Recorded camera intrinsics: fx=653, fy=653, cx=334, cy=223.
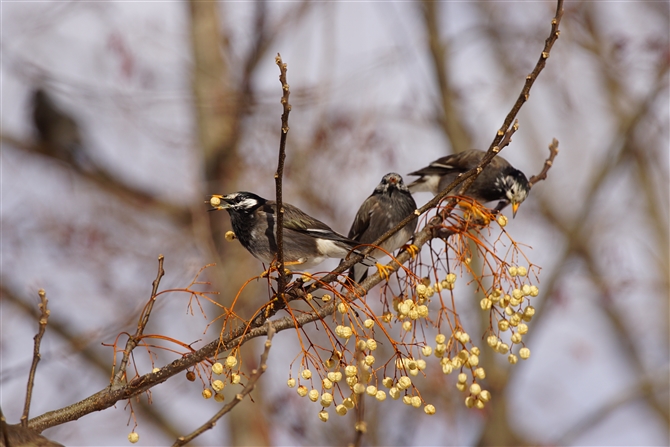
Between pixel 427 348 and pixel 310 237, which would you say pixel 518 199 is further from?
pixel 427 348

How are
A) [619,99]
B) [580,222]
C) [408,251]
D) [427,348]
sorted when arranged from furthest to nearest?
[619,99]
[580,222]
[408,251]
[427,348]

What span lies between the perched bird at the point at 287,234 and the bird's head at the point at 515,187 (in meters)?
1.51

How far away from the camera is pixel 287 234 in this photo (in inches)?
160

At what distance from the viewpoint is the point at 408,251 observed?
3.31 m

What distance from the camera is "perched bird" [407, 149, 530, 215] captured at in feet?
16.4

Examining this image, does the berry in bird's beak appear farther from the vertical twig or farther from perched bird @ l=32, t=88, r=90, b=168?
perched bird @ l=32, t=88, r=90, b=168

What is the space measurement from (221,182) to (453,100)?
3.38 m

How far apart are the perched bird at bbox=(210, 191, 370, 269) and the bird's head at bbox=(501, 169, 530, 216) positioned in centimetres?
151

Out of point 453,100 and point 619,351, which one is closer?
point 453,100

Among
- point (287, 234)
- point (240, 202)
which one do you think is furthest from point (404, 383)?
point (240, 202)

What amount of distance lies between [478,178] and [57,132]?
24.9 feet

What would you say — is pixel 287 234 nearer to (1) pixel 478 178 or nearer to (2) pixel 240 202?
(2) pixel 240 202

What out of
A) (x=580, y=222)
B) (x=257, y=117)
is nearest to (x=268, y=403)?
(x=257, y=117)

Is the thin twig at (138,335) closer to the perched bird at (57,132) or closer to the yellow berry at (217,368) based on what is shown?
the yellow berry at (217,368)
